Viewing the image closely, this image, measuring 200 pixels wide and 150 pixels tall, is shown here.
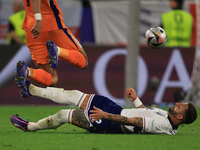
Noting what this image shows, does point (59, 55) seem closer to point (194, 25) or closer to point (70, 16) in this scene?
point (70, 16)

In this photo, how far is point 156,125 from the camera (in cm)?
534

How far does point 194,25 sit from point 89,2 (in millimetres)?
3224

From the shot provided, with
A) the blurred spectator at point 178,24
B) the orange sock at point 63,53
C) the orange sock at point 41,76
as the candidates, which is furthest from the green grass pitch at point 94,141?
the blurred spectator at point 178,24

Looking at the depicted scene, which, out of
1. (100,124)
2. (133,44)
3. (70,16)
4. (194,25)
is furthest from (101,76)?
(100,124)

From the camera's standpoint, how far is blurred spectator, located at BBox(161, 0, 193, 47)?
39.8ft

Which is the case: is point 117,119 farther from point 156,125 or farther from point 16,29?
point 16,29

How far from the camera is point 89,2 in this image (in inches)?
491

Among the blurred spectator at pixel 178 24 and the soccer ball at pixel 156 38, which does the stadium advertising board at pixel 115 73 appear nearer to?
the blurred spectator at pixel 178 24

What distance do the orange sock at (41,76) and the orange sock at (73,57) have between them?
0.40 m

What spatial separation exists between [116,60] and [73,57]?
498 cm

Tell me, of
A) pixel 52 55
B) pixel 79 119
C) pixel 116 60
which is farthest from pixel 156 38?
pixel 116 60

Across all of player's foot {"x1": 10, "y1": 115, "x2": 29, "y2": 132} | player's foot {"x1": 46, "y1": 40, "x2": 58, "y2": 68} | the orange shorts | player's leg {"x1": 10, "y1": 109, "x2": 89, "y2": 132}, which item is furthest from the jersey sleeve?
the orange shorts

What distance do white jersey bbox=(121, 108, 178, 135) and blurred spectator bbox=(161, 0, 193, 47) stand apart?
689cm

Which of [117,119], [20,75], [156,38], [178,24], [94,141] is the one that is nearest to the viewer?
[94,141]
